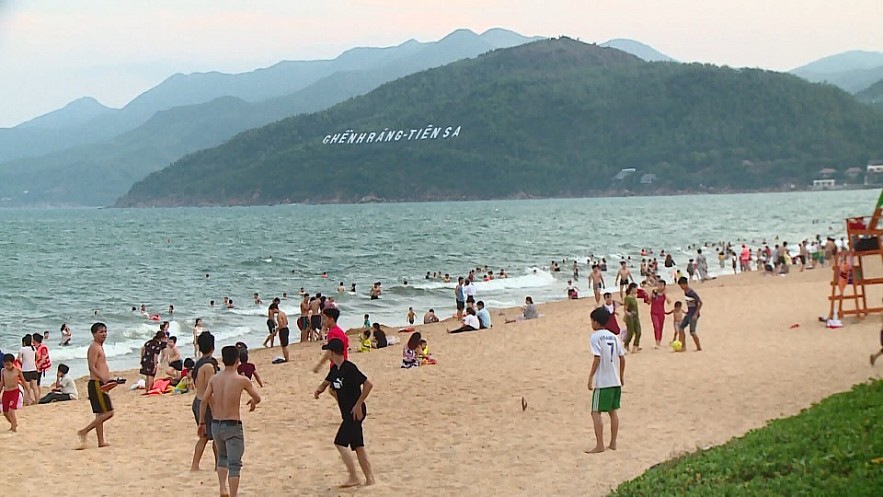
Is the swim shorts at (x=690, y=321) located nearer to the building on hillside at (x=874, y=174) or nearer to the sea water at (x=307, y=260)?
the sea water at (x=307, y=260)

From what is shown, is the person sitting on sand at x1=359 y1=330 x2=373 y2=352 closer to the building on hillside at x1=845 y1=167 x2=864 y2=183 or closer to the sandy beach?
the sandy beach

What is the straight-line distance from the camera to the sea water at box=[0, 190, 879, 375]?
3294 cm

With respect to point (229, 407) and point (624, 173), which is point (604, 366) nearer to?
point (229, 407)

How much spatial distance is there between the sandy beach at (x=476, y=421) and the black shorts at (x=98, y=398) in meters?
0.56

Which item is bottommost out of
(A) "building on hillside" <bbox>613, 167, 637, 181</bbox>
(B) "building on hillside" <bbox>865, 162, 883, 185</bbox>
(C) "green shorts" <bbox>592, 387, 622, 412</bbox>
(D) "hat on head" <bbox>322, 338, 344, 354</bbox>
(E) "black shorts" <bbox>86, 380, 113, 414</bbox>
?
(C) "green shorts" <bbox>592, 387, 622, 412</bbox>

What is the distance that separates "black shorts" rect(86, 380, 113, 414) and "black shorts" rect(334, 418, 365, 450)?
3.58 meters

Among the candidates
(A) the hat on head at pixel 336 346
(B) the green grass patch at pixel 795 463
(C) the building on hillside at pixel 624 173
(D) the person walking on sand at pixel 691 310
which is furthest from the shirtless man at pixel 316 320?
(C) the building on hillside at pixel 624 173

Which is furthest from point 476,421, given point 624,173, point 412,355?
point 624,173

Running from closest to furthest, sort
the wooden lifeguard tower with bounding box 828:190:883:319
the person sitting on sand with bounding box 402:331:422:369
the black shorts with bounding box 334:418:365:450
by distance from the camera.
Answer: the black shorts with bounding box 334:418:365:450 → the wooden lifeguard tower with bounding box 828:190:883:319 → the person sitting on sand with bounding box 402:331:422:369

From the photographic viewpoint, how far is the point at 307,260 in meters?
58.8

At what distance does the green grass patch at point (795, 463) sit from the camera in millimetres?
6109

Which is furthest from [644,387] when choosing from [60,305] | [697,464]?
[60,305]

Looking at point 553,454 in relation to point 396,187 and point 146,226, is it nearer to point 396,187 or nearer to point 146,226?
point 146,226

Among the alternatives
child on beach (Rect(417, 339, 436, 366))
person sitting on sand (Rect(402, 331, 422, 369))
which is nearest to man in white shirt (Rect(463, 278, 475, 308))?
child on beach (Rect(417, 339, 436, 366))
